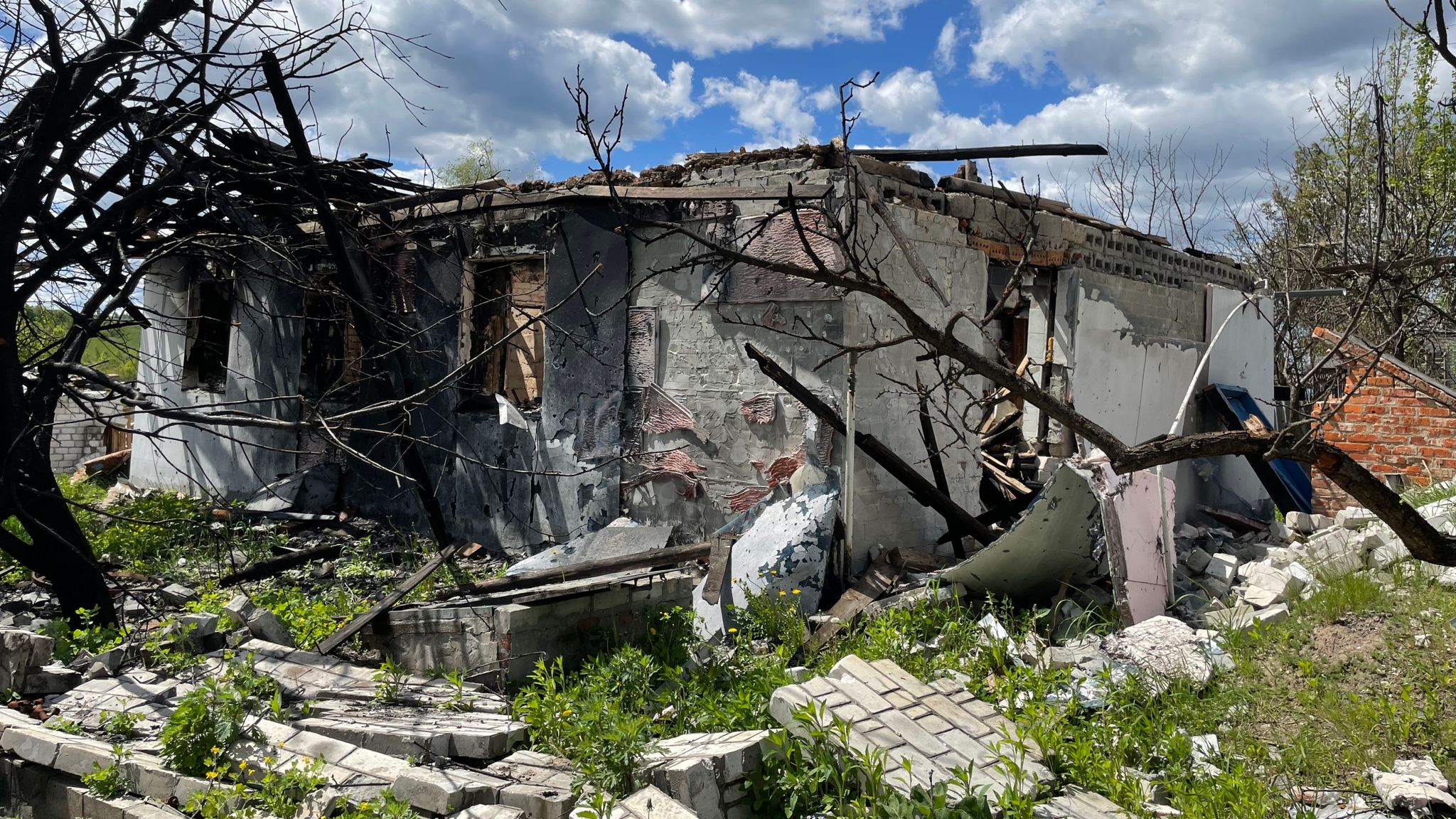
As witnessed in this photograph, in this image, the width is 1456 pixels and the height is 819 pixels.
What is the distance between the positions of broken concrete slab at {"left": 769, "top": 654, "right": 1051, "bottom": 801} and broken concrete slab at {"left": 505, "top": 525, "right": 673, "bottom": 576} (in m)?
2.73

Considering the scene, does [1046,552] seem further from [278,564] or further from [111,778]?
[278,564]

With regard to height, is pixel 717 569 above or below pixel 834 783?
above

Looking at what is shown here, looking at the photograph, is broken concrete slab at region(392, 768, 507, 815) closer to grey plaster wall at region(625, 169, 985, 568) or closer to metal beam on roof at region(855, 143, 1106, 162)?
grey plaster wall at region(625, 169, 985, 568)

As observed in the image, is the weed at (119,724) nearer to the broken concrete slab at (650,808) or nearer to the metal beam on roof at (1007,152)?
the broken concrete slab at (650,808)

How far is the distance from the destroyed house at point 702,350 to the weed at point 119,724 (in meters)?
1.54

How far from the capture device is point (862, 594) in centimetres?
607

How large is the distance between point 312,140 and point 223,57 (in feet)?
3.11

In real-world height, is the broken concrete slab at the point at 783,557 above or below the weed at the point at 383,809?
above

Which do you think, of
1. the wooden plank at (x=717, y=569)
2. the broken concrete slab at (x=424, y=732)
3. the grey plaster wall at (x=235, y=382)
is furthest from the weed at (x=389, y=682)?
the grey plaster wall at (x=235, y=382)

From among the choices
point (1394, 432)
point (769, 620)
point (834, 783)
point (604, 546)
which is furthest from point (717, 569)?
point (1394, 432)

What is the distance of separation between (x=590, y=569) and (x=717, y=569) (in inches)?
32.1

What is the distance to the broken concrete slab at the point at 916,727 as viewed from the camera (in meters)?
3.62

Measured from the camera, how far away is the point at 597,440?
7.47 m

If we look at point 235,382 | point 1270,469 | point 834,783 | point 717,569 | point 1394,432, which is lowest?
point 834,783
